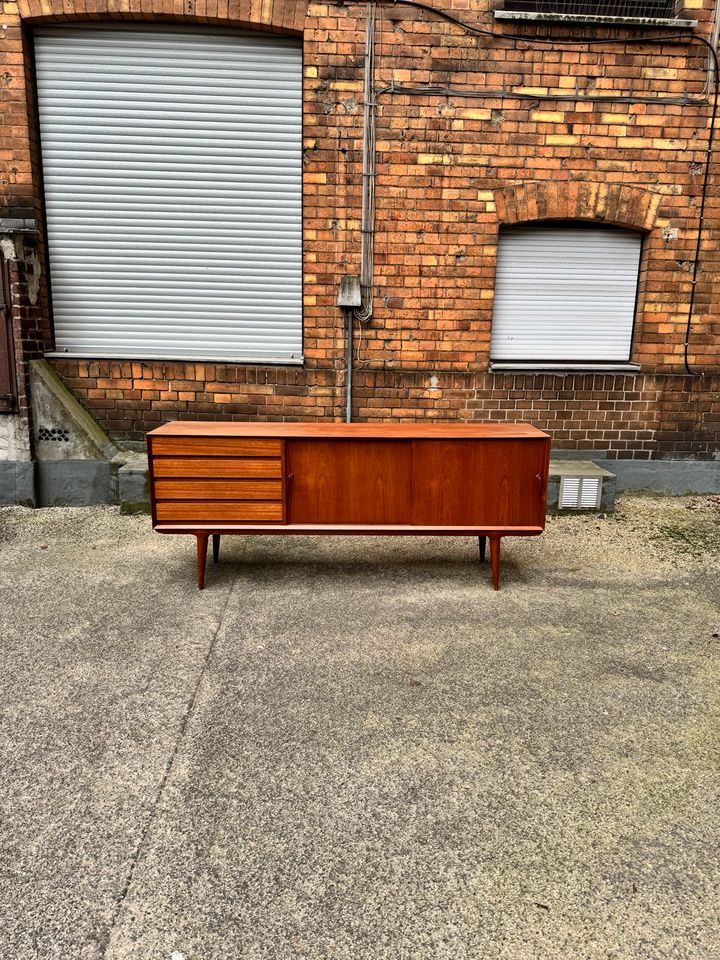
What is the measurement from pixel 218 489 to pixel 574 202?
14.4 ft

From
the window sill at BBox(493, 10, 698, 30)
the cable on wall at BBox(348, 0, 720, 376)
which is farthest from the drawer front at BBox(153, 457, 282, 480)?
the window sill at BBox(493, 10, 698, 30)

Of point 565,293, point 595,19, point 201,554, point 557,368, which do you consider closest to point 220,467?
point 201,554

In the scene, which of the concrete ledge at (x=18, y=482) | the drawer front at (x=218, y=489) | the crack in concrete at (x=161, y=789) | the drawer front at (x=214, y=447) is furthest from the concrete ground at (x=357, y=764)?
the concrete ledge at (x=18, y=482)

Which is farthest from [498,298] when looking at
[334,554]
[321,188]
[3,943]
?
[3,943]

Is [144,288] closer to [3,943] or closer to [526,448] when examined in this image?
[526,448]

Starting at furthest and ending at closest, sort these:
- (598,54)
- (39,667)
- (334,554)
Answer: (598,54) < (334,554) < (39,667)

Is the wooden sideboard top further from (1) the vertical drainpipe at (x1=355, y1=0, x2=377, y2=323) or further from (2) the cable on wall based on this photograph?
(2) the cable on wall

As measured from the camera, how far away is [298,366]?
6312 millimetres

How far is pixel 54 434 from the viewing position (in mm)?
6055

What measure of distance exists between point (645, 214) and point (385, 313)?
267 cm

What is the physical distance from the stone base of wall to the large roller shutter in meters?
0.29

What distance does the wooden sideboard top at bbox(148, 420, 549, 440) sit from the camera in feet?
13.9

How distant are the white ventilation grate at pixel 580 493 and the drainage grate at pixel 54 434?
4702 millimetres

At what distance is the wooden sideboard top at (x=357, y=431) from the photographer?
4238 millimetres
